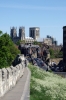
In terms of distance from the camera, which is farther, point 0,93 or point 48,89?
point 48,89

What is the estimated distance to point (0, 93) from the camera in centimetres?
1312

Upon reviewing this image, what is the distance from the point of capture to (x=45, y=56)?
198375 millimetres

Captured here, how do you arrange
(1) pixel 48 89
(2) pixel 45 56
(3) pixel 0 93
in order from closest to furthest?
(3) pixel 0 93
(1) pixel 48 89
(2) pixel 45 56

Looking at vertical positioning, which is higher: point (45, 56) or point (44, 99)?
point (44, 99)

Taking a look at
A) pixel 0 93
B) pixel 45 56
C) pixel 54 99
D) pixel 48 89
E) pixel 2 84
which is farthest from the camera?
pixel 45 56

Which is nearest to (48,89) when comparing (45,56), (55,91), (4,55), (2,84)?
(55,91)

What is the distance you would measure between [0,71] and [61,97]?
4.68 meters


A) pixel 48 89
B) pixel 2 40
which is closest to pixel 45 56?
pixel 2 40

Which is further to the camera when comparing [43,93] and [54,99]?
[43,93]

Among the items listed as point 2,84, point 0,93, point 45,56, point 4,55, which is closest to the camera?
point 0,93

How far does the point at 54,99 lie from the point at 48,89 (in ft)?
9.50

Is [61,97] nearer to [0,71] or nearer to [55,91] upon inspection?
[55,91]

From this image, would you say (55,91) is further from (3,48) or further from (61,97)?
(3,48)

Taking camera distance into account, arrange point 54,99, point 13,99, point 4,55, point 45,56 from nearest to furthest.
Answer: point 13,99 → point 54,99 → point 4,55 → point 45,56
